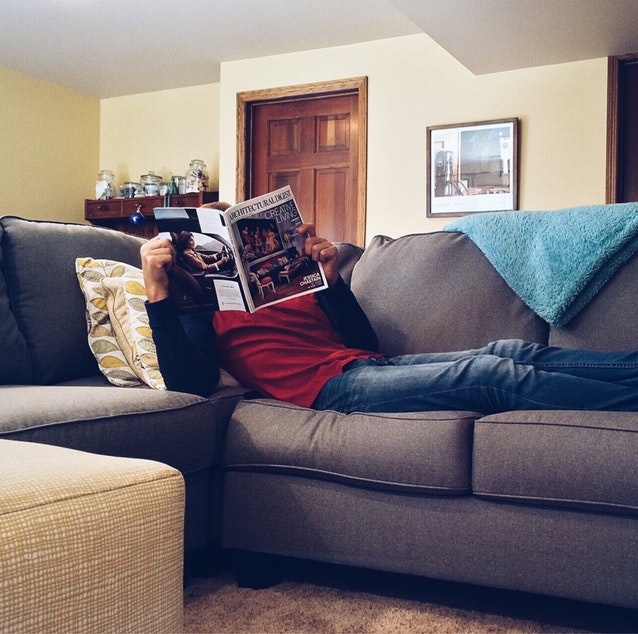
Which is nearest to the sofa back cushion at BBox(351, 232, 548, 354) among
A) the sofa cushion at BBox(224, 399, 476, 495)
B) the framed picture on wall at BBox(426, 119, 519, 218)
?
the sofa cushion at BBox(224, 399, 476, 495)

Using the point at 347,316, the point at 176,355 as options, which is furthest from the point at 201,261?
the point at 347,316

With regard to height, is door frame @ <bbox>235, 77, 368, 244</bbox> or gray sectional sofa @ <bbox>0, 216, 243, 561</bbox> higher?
door frame @ <bbox>235, 77, 368, 244</bbox>

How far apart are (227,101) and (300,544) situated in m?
4.44

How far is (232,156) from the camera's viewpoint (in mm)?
5320

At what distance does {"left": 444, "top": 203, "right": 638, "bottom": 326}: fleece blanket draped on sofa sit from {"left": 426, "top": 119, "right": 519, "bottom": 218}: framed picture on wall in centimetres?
259

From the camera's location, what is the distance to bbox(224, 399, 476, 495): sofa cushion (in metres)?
1.37

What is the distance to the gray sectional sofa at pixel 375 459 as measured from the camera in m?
1.27

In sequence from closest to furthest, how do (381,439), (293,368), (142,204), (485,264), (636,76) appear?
1. (381,439)
2. (293,368)
3. (485,264)
4. (636,76)
5. (142,204)

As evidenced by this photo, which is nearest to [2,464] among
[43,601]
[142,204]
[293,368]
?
[43,601]

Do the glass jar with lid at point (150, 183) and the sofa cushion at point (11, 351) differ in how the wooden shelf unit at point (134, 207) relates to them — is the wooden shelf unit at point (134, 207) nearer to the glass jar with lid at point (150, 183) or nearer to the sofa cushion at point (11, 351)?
the glass jar with lid at point (150, 183)

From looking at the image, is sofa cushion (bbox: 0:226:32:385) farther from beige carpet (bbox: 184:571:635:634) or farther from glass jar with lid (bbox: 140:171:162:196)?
glass jar with lid (bbox: 140:171:162:196)

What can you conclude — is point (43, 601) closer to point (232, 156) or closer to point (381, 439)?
point (381, 439)

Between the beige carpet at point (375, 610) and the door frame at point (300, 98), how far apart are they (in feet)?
11.7

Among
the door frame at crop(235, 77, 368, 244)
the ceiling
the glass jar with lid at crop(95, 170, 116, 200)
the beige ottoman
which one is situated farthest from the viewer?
the glass jar with lid at crop(95, 170, 116, 200)
